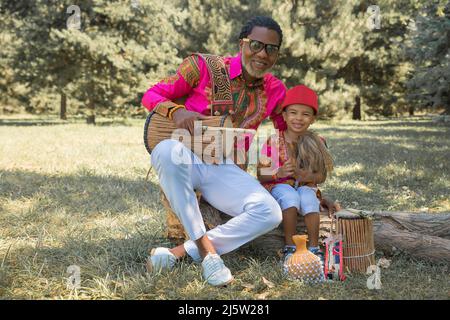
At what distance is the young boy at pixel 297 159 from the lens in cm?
340

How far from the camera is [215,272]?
2.84 meters

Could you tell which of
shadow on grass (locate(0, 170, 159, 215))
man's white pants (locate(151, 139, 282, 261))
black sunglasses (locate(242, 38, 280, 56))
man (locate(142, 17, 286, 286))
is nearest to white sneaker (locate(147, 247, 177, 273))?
man (locate(142, 17, 286, 286))

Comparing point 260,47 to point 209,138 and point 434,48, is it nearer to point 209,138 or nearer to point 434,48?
point 209,138


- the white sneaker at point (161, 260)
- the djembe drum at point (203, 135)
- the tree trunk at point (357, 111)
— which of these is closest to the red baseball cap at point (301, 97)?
the djembe drum at point (203, 135)

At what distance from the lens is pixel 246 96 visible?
344 cm

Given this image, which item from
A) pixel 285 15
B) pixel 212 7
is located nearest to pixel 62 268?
pixel 285 15

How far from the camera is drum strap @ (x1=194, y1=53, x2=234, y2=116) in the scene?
328cm

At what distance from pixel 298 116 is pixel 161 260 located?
1.41m

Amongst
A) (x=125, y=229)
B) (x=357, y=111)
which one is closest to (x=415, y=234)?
(x=125, y=229)

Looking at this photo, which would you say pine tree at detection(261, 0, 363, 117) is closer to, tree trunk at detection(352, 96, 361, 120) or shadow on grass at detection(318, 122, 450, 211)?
tree trunk at detection(352, 96, 361, 120)

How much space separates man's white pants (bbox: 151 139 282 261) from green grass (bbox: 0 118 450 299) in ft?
0.81

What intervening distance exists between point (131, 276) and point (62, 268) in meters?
0.51

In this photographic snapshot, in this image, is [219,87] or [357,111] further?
[357,111]

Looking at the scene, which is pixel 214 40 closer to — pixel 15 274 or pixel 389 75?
pixel 389 75
